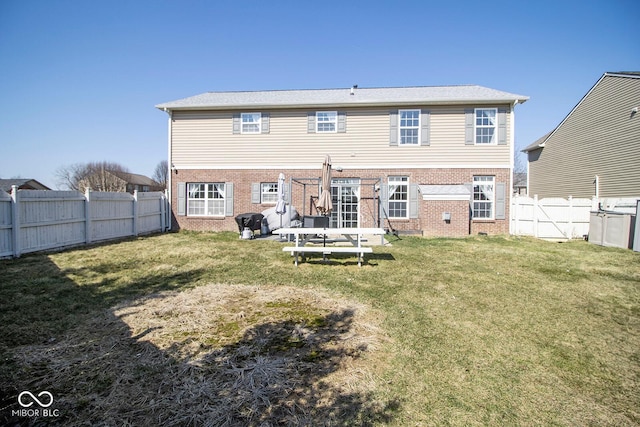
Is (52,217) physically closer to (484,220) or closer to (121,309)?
(121,309)

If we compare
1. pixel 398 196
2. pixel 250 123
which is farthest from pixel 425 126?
pixel 250 123

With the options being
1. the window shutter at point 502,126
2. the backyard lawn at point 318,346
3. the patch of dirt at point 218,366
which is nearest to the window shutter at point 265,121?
the backyard lawn at point 318,346

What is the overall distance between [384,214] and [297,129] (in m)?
5.81

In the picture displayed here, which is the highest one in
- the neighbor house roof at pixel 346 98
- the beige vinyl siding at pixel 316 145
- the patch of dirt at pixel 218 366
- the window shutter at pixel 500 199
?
the neighbor house roof at pixel 346 98

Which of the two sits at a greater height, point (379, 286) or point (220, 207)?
point (220, 207)

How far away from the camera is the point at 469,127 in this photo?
14164 mm

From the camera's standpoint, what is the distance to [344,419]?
247 centimetres

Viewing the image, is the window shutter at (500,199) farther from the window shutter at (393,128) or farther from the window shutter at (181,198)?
the window shutter at (181,198)

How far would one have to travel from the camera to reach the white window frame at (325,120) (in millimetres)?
14820

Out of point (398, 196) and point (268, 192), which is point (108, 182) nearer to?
point (268, 192)

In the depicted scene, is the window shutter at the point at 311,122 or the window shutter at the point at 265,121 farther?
the window shutter at the point at 265,121

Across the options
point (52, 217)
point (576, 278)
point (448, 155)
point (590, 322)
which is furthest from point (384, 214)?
point (52, 217)

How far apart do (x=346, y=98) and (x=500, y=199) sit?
8590 mm

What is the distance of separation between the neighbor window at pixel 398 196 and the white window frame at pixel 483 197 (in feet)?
10.0
